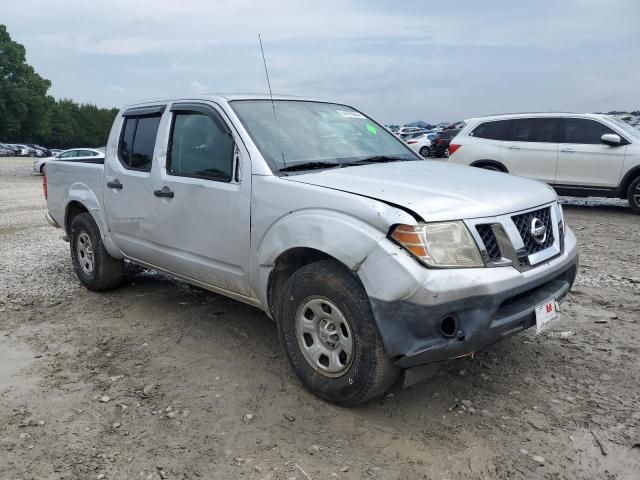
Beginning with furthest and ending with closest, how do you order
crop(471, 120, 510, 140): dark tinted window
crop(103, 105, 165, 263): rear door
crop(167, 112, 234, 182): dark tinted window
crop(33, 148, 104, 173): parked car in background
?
crop(471, 120, 510, 140): dark tinted window → crop(33, 148, 104, 173): parked car in background → crop(103, 105, 165, 263): rear door → crop(167, 112, 234, 182): dark tinted window

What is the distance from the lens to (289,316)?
3.39 m

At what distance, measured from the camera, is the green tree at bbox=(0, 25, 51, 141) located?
184 ft

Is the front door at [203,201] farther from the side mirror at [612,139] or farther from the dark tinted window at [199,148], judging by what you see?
the side mirror at [612,139]

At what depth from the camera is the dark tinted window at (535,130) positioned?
1050 centimetres

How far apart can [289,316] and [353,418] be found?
0.68 metres

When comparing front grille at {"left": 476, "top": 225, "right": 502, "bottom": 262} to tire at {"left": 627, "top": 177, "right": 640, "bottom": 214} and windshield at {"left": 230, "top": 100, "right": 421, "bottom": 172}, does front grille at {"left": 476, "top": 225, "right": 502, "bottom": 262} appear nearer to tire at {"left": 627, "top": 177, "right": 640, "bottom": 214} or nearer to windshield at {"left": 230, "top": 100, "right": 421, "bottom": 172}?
windshield at {"left": 230, "top": 100, "right": 421, "bottom": 172}

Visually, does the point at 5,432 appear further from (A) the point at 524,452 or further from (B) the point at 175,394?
(A) the point at 524,452

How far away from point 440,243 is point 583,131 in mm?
8661

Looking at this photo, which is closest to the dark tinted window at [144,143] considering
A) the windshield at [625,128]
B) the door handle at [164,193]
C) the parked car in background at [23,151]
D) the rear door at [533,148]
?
the door handle at [164,193]

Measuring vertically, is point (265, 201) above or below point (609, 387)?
above

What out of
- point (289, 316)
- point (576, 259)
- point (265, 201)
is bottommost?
point (289, 316)

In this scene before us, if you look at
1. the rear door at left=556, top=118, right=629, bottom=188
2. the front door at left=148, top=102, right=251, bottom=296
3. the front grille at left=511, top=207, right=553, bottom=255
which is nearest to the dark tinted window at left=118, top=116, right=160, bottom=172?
the front door at left=148, top=102, right=251, bottom=296

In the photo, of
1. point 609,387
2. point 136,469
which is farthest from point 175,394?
point 609,387

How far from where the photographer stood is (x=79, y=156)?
42.0ft
